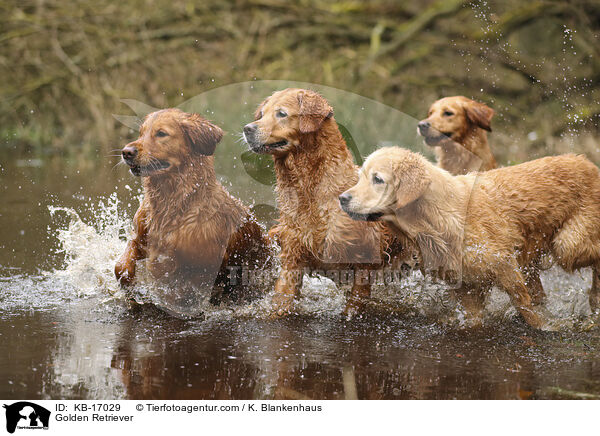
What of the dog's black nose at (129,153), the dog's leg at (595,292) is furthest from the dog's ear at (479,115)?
the dog's black nose at (129,153)

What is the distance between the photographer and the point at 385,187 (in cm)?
456

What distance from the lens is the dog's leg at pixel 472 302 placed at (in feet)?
16.4

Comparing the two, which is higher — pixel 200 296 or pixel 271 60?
pixel 271 60

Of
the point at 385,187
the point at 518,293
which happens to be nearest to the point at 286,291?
the point at 385,187

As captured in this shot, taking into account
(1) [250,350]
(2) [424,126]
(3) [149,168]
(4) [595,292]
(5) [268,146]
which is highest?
(2) [424,126]

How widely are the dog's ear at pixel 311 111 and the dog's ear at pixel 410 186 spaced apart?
28.0 inches

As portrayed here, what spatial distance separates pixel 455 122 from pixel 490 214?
2155mm

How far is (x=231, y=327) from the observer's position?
4.84 metres

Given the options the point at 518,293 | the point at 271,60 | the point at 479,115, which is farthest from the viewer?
A: the point at 271,60

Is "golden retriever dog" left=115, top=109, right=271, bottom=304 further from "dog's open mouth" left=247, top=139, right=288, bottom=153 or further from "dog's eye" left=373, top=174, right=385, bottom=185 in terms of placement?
"dog's eye" left=373, top=174, right=385, bottom=185

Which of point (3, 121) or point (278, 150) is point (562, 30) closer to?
point (278, 150)

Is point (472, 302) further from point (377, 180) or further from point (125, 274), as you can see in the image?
point (125, 274)

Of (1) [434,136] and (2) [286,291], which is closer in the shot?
(2) [286,291]

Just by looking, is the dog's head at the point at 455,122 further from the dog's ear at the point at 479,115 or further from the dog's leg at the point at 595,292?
the dog's leg at the point at 595,292
